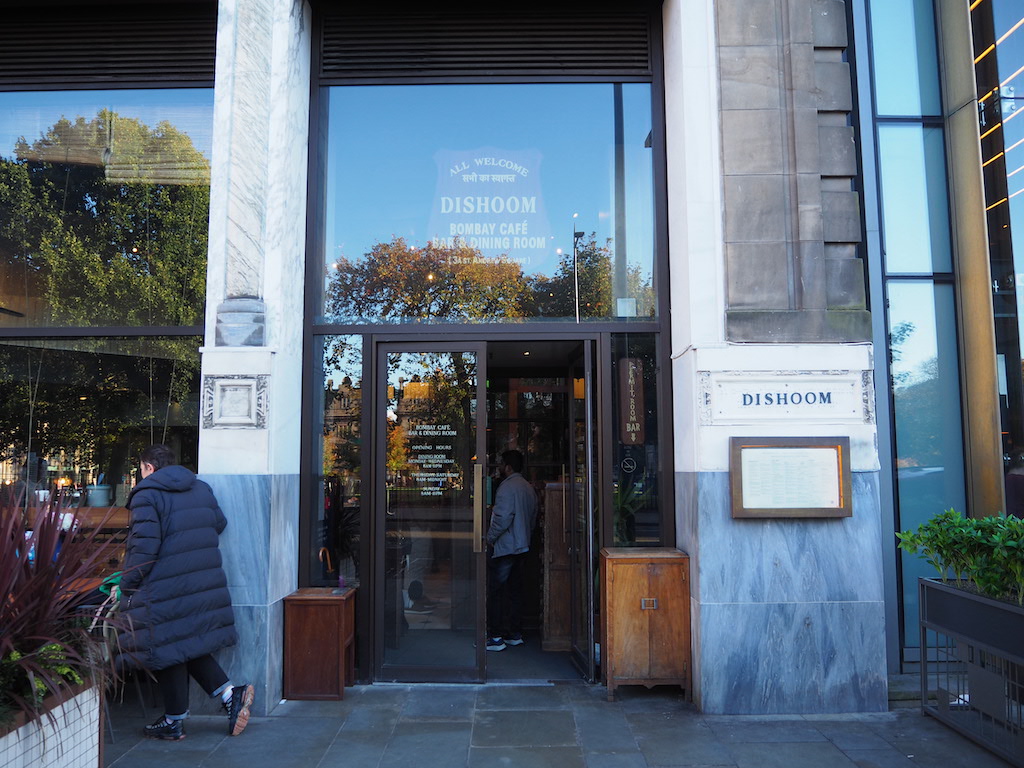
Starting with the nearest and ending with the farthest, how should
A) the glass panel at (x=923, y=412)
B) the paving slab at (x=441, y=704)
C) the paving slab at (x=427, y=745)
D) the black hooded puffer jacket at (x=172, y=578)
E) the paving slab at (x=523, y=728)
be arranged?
the paving slab at (x=427, y=745) → the black hooded puffer jacket at (x=172, y=578) → the paving slab at (x=523, y=728) → the paving slab at (x=441, y=704) → the glass panel at (x=923, y=412)

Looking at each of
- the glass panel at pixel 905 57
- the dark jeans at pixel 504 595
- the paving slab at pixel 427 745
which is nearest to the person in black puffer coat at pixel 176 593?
the paving slab at pixel 427 745

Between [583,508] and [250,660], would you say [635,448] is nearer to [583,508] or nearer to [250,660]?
[583,508]

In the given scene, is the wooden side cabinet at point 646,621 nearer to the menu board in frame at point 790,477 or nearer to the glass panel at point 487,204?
the menu board in frame at point 790,477

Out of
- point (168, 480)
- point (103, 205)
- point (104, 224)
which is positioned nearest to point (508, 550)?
point (168, 480)

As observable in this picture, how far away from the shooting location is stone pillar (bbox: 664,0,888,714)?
5.08m

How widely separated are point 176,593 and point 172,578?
9 cm

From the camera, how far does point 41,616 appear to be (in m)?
2.93

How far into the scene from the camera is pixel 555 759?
14.2 ft

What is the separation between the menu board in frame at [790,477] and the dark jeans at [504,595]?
2.37m

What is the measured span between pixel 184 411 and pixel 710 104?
4767 mm

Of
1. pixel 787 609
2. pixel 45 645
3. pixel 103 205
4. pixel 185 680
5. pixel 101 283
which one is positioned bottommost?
pixel 185 680

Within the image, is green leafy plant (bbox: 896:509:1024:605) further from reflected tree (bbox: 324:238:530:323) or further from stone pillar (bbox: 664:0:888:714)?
reflected tree (bbox: 324:238:530:323)

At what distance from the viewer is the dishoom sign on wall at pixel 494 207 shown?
6.19 meters

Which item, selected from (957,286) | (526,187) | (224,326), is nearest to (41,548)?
(224,326)
